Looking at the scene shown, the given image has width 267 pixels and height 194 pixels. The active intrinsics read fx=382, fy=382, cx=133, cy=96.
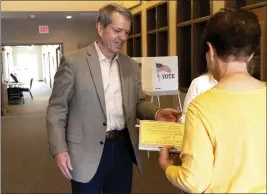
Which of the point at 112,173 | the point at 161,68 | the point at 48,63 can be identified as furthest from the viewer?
the point at 48,63

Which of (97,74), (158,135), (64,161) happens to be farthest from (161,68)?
(158,135)

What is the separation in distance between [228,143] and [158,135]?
22.1 inches

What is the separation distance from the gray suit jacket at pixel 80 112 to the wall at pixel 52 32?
9465 millimetres

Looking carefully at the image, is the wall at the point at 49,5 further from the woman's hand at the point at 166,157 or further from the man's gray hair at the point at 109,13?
the woman's hand at the point at 166,157

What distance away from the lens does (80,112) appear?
204cm

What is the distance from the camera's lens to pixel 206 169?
117 centimetres

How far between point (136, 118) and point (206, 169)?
1.04m

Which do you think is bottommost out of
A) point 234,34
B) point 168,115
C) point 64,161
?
point 64,161

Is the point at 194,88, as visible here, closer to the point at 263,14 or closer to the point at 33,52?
the point at 263,14

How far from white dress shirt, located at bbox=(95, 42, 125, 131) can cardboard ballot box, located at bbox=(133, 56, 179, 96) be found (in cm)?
269

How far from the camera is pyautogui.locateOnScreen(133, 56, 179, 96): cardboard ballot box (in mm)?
4797

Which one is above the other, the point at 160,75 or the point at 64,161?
the point at 160,75

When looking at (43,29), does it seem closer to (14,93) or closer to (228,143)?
(14,93)

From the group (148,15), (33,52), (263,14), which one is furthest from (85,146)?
(33,52)
